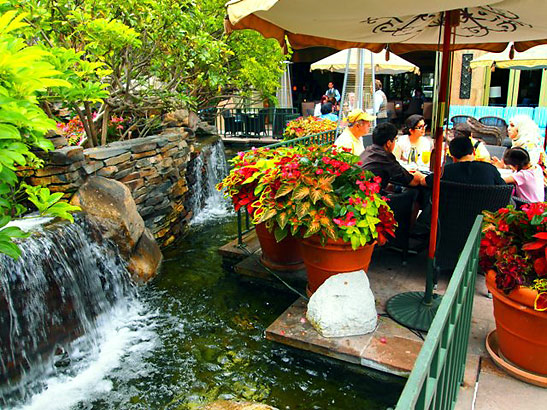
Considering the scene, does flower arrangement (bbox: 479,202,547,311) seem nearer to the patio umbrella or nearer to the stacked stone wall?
the patio umbrella

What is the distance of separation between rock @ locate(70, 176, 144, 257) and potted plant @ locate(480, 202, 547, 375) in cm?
390

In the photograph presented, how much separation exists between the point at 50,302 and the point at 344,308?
266 centimetres

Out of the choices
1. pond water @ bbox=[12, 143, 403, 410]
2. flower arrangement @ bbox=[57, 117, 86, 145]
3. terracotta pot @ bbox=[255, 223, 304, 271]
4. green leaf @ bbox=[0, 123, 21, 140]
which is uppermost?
green leaf @ bbox=[0, 123, 21, 140]

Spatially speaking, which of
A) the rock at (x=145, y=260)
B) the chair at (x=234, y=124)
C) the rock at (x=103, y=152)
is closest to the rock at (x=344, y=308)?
the rock at (x=145, y=260)

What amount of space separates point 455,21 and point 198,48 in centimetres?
386

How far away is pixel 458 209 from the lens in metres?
3.95

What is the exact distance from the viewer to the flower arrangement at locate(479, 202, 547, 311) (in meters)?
2.50

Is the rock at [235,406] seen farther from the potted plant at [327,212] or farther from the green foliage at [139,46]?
the green foliage at [139,46]

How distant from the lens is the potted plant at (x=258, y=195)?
4.46 m

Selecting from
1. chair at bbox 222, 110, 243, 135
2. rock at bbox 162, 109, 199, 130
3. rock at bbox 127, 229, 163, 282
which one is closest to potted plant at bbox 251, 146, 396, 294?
rock at bbox 127, 229, 163, 282

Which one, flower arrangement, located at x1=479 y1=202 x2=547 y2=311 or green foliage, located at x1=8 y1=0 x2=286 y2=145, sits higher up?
green foliage, located at x1=8 y1=0 x2=286 y2=145

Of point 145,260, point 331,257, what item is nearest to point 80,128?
point 145,260

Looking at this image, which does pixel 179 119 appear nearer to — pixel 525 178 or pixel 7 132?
pixel 525 178

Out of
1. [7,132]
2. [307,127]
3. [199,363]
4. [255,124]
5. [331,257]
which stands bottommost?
[199,363]
